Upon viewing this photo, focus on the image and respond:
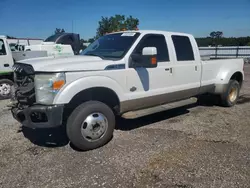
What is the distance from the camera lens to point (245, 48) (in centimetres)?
2209

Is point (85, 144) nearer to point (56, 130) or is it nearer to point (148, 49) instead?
point (56, 130)

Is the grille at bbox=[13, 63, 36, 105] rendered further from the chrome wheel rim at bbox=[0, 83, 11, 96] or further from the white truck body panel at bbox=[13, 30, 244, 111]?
the chrome wheel rim at bbox=[0, 83, 11, 96]

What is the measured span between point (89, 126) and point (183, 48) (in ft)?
9.44

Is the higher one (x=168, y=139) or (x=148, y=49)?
(x=148, y=49)

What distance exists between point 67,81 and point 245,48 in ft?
73.5

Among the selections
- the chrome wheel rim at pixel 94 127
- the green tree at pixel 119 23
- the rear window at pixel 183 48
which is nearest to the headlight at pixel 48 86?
the chrome wheel rim at pixel 94 127

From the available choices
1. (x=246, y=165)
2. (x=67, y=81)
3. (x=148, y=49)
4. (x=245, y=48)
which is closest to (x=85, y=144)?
(x=67, y=81)

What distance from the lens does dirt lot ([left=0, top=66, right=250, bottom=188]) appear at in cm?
305

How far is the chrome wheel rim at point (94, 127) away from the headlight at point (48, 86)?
665 millimetres

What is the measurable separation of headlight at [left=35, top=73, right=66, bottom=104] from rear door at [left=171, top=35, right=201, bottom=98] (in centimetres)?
254

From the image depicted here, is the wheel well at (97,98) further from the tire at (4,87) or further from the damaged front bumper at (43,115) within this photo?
the tire at (4,87)

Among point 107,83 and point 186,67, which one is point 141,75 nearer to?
point 107,83

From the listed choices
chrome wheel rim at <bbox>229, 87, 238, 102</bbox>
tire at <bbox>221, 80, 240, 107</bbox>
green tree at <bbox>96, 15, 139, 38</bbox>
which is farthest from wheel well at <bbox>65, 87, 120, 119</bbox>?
green tree at <bbox>96, 15, 139, 38</bbox>

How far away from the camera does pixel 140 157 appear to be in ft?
12.0
